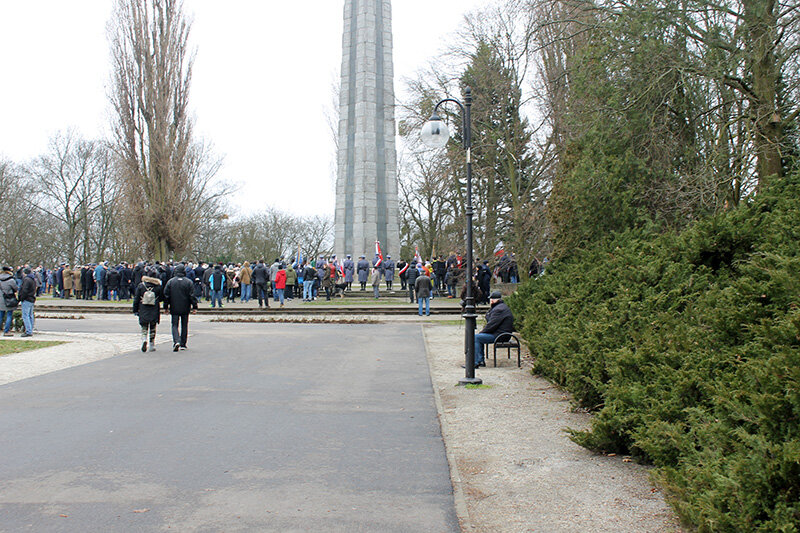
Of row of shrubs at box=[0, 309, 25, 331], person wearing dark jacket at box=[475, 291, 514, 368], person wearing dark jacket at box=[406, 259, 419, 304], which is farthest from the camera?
person wearing dark jacket at box=[406, 259, 419, 304]

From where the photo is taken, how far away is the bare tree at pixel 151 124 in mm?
36969

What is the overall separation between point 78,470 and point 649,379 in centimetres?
512

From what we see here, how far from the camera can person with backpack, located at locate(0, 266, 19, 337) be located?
1773 cm

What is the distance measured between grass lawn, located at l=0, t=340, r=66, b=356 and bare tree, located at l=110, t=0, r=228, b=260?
21843 mm

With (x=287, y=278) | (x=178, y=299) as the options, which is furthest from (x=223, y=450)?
(x=287, y=278)

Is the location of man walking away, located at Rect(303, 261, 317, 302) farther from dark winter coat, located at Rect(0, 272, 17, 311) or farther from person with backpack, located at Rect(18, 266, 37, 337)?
dark winter coat, located at Rect(0, 272, 17, 311)

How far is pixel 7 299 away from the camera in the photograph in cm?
1802

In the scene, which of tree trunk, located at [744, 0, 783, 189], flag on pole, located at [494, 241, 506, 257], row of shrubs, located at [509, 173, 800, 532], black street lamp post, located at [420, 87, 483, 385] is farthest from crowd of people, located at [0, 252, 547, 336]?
row of shrubs, located at [509, 173, 800, 532]

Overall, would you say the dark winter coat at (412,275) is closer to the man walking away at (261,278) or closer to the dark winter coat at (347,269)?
the dark winter coat at (347,269)

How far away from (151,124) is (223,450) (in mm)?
34205

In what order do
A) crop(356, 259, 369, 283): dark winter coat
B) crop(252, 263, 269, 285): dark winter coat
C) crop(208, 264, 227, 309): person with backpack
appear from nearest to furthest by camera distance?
crop(208, 264, 227, 309): person with backpack, crop(252, 263, 269, 285): dark winter coat, crop(356, 259, 369, 283): dark winter coat

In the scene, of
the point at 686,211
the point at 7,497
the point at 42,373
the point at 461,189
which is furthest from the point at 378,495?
the point at 461,189

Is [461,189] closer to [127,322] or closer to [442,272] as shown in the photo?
[442,272]

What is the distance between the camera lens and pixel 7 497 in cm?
507
